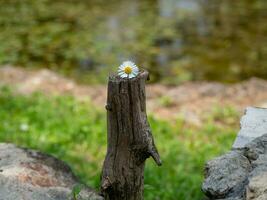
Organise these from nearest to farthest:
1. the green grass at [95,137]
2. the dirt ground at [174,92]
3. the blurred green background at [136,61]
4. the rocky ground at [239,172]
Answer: the rocky ground at [239,172] < the green grass at [95,137] < the blurred green background at [136,61] < the dirt ground at [174,92]

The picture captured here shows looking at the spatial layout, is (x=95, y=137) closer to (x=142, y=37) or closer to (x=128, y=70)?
(x=128, y=70)

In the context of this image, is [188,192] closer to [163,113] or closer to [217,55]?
[163,113]

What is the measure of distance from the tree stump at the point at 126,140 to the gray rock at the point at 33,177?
0.17 metres

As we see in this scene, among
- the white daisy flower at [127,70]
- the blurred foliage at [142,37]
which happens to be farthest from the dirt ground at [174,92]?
the white daisy flower at [127,70]

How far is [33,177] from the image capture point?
3900 millimetres

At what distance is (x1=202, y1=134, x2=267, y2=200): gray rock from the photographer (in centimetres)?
324

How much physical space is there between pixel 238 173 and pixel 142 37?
26.5 feet

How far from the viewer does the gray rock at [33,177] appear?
12.0 ft

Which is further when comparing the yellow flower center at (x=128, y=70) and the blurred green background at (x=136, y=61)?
the blurred green background at (x=136, y=61)

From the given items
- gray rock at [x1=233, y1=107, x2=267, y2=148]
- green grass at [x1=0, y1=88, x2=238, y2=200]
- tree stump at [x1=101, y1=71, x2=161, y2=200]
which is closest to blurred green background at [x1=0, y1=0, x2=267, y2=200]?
green grass at [x1=0, y1=88, x2=238, y2=200]

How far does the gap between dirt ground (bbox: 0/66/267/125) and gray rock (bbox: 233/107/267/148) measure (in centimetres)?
321

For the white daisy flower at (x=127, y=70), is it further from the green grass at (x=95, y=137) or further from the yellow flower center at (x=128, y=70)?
the green grass at (x=95, y=137)

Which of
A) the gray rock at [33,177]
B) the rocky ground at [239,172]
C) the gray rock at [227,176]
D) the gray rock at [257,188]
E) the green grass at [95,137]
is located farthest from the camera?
the green grass at [95,137]

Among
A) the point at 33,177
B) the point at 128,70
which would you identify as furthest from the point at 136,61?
the point at 128,70
